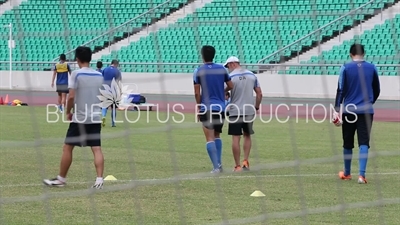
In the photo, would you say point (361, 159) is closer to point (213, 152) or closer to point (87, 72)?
point (213, 152)

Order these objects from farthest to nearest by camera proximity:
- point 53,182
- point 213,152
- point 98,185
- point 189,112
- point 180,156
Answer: point 189,112 < point 180,156 < point 213,152 < point 53,182 < point 98,185

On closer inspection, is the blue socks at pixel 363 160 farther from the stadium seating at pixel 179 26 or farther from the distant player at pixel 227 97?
the distant player at pixel 227 97

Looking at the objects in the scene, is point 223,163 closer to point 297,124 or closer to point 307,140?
point 307,140

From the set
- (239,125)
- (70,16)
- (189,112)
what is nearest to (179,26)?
(239,125)

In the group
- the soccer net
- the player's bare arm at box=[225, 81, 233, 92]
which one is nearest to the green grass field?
the soccer net

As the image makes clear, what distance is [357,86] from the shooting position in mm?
11023

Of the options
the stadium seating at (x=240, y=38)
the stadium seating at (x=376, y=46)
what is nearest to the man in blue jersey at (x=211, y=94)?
the stadium seating at (x=240, y=38)

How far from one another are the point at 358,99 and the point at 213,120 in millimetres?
2084

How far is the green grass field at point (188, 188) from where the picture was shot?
8258 millimetres

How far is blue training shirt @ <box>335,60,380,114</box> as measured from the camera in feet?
36.1

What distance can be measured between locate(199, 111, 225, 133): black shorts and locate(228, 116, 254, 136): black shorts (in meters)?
0.18

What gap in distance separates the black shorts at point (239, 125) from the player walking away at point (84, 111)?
2.55m

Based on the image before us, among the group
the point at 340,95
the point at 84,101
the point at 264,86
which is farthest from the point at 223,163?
the point at 264,86

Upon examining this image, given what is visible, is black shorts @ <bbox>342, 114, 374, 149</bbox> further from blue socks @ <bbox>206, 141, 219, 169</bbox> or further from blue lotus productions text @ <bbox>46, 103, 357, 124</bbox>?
blue lotus productions text @ <bbox>46, 103, 357, 124</bbox>
